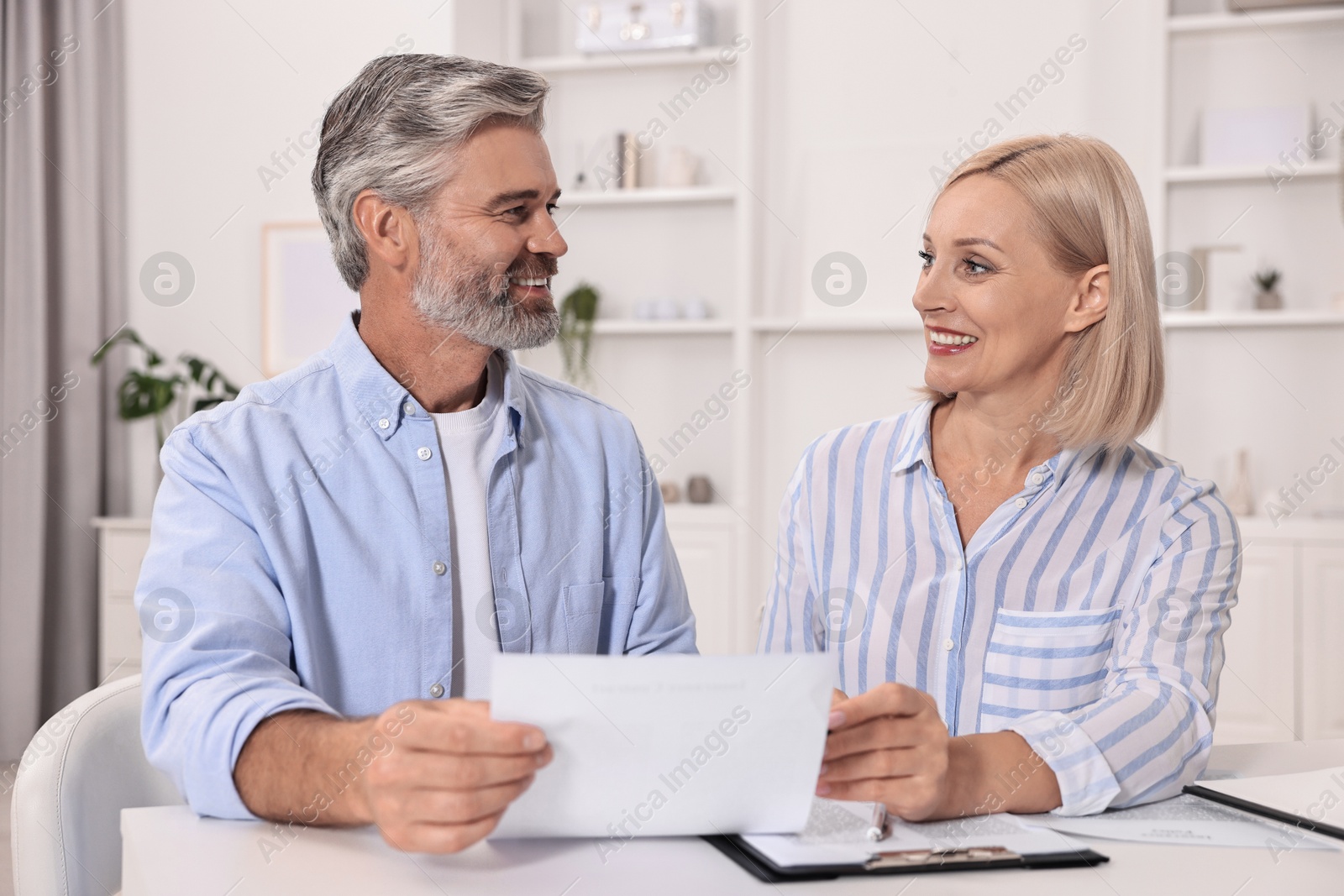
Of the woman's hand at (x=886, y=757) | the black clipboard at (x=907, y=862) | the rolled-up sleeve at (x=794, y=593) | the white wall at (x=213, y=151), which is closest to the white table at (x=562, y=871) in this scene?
the black clipboard at (x=907, y=862)

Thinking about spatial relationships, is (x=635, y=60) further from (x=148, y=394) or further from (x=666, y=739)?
(x=666, y=739)

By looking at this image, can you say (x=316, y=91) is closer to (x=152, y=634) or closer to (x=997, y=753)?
(x=152, y=634)

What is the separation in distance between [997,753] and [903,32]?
3793 millimetres

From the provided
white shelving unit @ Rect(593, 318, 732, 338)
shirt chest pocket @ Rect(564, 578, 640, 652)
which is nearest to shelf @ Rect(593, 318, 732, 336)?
white shelving unit @ Rect(593, 318, 732, 338)

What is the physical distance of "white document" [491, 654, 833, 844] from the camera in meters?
0.90

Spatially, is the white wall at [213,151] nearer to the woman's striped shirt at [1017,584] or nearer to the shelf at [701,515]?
the shelf at [701,515]

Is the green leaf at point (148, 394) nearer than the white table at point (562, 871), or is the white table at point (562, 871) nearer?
the white table at point (562, 871)

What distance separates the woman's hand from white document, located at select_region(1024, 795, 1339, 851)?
0.14m

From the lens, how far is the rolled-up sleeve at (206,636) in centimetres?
113

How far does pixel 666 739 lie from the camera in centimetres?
93

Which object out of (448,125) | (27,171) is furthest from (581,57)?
(448,125)

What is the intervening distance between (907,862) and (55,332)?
446 centimetres

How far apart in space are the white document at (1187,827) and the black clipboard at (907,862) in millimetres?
96

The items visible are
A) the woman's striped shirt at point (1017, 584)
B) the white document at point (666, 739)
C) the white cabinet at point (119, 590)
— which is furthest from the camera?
the white cabinet at point (119, 590)
